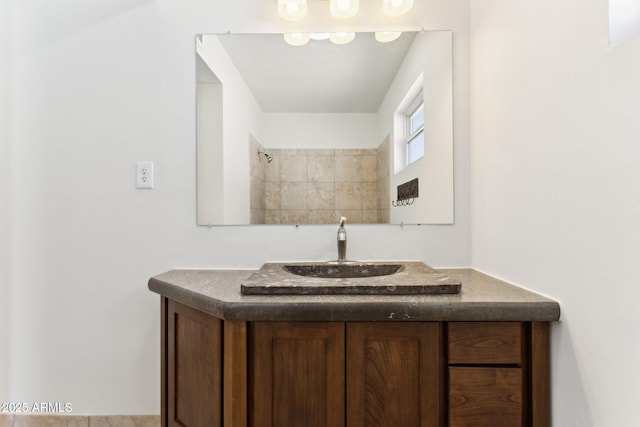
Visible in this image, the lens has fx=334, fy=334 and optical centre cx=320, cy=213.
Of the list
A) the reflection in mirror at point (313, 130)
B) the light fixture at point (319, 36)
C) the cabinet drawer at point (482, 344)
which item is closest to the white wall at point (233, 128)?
the reflection in mirror at point (313, 130)

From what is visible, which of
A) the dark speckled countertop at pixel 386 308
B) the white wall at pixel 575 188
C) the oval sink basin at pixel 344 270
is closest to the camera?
the white wall at pixel 575 188

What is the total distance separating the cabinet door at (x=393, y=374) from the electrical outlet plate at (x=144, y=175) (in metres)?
1.10

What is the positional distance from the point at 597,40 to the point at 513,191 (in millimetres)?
475

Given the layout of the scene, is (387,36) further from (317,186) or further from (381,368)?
(381,368)

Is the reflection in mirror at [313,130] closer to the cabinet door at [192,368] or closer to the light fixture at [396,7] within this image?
the light fixture at [396,7]

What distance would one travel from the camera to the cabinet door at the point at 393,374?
36.1 inches

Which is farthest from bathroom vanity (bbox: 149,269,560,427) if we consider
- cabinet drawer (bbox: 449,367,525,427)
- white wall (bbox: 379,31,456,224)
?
white wall (bbox: 379,31,456,224)

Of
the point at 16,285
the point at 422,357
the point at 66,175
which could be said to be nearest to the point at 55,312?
the point at 16,285

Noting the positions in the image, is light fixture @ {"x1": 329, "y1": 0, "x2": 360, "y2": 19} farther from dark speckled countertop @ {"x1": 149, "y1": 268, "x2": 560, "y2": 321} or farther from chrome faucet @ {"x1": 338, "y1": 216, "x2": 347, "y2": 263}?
dark speckled countertop @ {"x1": 149, "y1": 268, "x2": 560, "y2": 321}

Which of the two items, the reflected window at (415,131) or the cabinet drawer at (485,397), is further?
the reflected window at (415,131)

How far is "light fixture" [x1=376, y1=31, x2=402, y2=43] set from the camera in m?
1.45

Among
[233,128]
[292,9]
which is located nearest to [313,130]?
[233,128]

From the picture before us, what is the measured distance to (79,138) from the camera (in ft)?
4.85

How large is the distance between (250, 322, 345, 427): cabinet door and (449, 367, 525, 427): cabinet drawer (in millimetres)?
313
